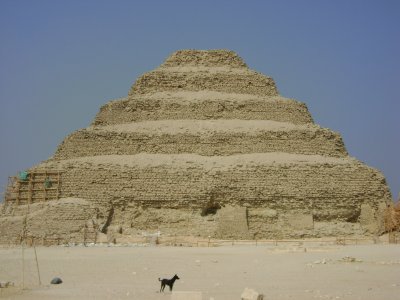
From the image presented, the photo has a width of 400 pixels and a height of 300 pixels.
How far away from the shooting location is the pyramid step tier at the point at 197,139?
45781 millimetres

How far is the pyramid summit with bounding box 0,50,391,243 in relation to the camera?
42812 millimetres

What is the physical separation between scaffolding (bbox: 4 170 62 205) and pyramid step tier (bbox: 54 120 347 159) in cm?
247

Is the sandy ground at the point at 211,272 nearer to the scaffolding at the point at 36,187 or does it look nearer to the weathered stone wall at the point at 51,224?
the weathered stone wall at the point at 51,224

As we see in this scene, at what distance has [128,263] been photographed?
2895 cm

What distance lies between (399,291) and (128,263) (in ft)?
37.5

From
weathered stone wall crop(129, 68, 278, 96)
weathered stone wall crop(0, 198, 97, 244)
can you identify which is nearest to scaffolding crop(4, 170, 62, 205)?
weathered stone wall crop(0, 198, 97, 244)

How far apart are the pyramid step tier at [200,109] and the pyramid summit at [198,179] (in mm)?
68

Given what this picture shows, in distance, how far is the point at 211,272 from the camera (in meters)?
25.9

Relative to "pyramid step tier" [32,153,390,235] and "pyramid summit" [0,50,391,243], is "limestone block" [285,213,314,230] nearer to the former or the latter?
"pyramid summit" [0,50,391,243]

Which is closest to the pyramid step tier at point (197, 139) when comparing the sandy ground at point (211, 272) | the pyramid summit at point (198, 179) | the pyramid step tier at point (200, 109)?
the pyramid summit at point (198, 179)

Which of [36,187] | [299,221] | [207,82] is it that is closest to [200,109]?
[207,82]

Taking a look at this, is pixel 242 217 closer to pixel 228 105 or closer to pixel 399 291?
pixel 228 105

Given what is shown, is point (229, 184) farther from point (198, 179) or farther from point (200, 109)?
point (200, 109)

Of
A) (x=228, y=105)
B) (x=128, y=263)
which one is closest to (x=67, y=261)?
(x=128, y=263)
